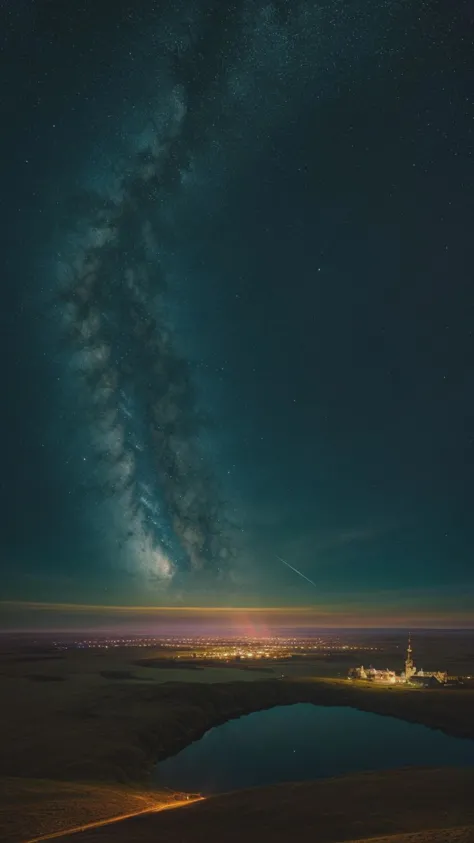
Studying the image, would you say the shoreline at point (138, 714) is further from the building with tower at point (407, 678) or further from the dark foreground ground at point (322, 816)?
the dark foreground ground at point (322, 816)

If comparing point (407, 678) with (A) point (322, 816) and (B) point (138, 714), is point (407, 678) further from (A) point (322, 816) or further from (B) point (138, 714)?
(A) point (322, 816)

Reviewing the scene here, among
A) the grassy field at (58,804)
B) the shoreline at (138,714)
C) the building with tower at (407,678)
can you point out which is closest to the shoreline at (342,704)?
the shoreline at (138,714)

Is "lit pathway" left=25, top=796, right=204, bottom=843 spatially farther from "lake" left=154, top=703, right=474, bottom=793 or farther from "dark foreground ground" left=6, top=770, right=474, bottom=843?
"lake" left=154, top=703, right=474, bottom=793

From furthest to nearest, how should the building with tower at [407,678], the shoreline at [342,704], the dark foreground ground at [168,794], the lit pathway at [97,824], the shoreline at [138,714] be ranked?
1. the building with tower at [407,678]
2. the shoreline at [342,704]
3. the shoreline at [138,714]
4. the dark foreground ground at [168,794]
5. the lit pathway at [97,824]

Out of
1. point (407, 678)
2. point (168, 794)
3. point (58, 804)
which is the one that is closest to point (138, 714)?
point (168, 794)

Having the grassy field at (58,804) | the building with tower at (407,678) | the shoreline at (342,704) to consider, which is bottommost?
the building with tower at (407,678)

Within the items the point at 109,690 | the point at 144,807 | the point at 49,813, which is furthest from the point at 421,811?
the point at 109,690

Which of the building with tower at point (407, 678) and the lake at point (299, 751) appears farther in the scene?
the building with tower at point (407, 678)

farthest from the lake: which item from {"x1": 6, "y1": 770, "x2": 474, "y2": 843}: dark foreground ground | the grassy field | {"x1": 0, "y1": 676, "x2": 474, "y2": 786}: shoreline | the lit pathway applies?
{"x1": 6, "y1": 770, "x2": 474, "y2": 843}: dark foreground ground

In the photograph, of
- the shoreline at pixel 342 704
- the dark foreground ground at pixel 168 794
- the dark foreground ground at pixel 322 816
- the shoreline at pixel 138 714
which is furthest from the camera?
the shoreline at pixel 342 704
